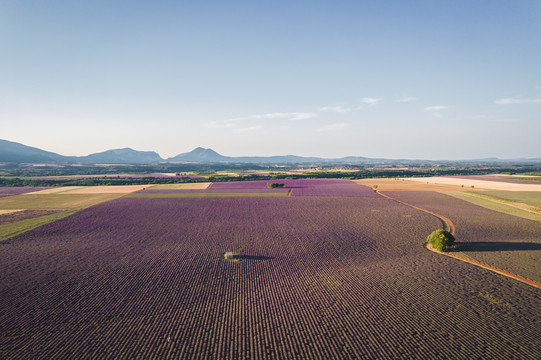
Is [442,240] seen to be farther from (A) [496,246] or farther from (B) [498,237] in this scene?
(B) [498,237]

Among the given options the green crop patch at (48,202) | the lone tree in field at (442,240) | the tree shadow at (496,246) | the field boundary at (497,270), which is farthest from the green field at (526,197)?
the green crop patch at (48,202)

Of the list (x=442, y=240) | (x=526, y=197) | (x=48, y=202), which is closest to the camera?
(x=442, y=240)

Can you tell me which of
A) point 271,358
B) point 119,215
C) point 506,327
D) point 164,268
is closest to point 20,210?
point 119,215

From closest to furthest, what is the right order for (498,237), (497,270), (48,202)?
(497,270), (498,237), (48,202)

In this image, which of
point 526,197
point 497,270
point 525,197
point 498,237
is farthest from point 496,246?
point 526,197

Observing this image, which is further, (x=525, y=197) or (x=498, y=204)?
(x=525, y=197)

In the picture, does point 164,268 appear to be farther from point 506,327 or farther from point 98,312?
point 506,327

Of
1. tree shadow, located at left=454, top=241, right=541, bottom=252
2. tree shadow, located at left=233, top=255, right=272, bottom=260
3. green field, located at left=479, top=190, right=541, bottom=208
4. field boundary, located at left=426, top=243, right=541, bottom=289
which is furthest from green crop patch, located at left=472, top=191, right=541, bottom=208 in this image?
tree shadow, located at left=233, top=255, right=272, bottom=260
